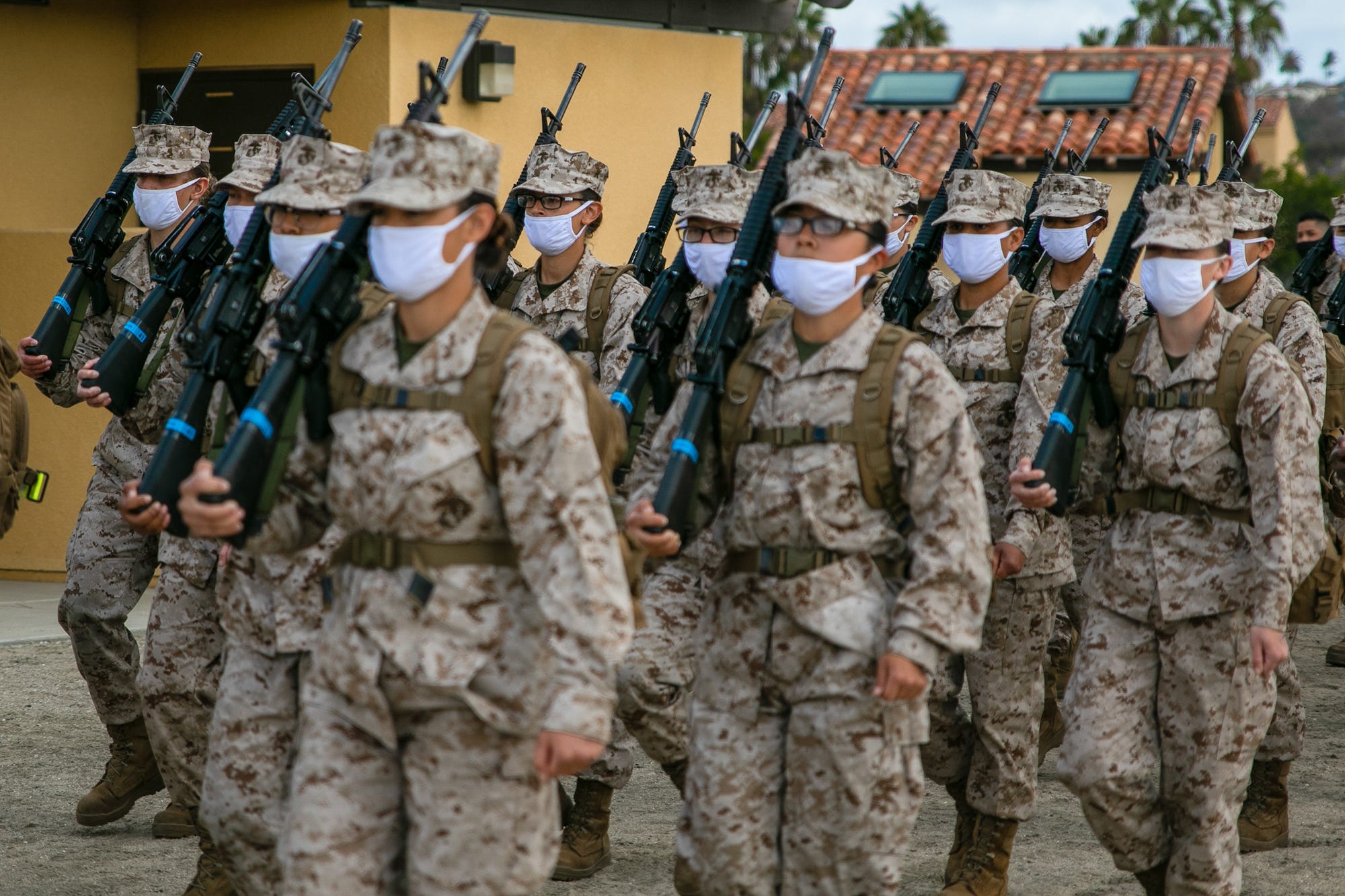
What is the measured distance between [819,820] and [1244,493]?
183cm

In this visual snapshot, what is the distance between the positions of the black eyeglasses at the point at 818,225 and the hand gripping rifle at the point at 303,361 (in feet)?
3.10

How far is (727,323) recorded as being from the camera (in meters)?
4.67

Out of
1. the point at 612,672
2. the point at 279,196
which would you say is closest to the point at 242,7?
the point at 279,196

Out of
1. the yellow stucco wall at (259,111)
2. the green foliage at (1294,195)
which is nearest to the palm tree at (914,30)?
the green foliage at (1294,195)

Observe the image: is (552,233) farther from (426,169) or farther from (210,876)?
(426,169)

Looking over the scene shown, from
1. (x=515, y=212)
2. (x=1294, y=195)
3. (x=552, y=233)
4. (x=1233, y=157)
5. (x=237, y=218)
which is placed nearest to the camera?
(x=237, y=218)

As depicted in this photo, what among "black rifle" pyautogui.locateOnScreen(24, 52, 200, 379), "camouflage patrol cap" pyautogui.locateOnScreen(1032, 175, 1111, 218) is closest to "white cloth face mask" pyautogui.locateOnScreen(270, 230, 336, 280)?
"black rifle" pyautogui.locateOnScreen(24, 52, 200, 379)

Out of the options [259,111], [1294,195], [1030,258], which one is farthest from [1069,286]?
[1294,195]

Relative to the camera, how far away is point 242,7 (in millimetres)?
11477

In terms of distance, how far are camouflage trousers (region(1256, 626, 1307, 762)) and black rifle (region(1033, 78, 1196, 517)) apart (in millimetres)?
1817

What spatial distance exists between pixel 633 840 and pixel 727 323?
2604 millimetres

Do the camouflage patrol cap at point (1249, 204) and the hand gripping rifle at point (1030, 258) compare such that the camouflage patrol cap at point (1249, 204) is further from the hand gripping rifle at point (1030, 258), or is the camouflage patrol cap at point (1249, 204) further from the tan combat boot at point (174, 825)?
the tan combat boot at point (174, 825)

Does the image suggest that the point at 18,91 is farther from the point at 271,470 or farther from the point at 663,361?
the point at 271,470

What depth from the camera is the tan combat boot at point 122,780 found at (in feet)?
21.3
